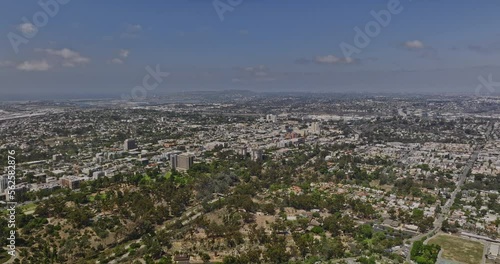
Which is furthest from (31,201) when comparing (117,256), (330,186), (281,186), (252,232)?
(330,186)

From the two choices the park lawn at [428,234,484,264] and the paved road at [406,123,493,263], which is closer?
the park lawn at [428,234,484,264]

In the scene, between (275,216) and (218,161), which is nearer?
(275,216)

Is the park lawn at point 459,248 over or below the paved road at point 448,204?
below

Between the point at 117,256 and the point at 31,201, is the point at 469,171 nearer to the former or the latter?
the point at 117,256

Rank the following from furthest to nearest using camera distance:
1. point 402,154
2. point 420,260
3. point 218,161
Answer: point 402,154
point 218,161
point 420,260

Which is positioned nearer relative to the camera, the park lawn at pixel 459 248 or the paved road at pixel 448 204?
the park lawn at pixel 459 248

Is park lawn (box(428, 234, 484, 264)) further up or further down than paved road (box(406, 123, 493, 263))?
further down

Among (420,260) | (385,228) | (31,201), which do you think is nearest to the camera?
(420,260)

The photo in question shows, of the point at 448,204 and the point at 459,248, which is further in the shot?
the point at 448,204
